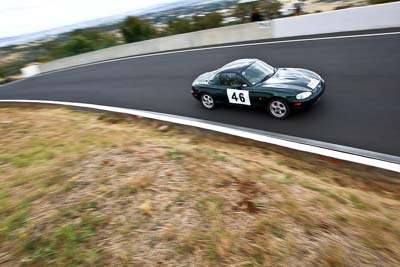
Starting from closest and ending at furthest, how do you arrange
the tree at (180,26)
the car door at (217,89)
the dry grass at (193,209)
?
the dry grass at (193,209), the car door at (217,89), the tree at (180,26)

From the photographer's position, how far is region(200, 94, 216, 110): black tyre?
8.38 m

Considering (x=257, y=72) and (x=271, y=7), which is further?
(x=271, y=7)

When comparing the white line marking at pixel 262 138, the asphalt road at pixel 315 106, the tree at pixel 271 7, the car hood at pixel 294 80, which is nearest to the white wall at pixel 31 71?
the asphalt road at pixel 315 106

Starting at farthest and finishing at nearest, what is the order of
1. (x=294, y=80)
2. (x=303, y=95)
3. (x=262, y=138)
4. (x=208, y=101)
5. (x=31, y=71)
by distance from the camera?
(x=31, y=71)
(x=208, y=101)
(x=294, y=80)
(x=303, y=95)
(x=262, y=138)

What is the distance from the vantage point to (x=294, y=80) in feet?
23.4

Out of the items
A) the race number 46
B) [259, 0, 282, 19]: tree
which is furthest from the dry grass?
[259, 0, 282, 19]: tree

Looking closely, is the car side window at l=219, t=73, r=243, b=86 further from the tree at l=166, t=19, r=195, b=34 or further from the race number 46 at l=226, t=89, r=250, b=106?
the tree at l=166, t=19, r=195, b=34

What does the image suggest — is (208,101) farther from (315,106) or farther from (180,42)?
(180,42)

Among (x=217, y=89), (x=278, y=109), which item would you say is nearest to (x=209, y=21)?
(x=217, y=89)

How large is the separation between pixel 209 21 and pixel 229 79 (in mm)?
23933

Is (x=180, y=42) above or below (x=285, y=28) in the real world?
below

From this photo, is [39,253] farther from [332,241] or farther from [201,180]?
[332,241]

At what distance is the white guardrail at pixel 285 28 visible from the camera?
12.0m

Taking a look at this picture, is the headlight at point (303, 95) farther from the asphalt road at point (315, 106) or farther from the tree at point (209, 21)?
the tree at point (209, 21)
